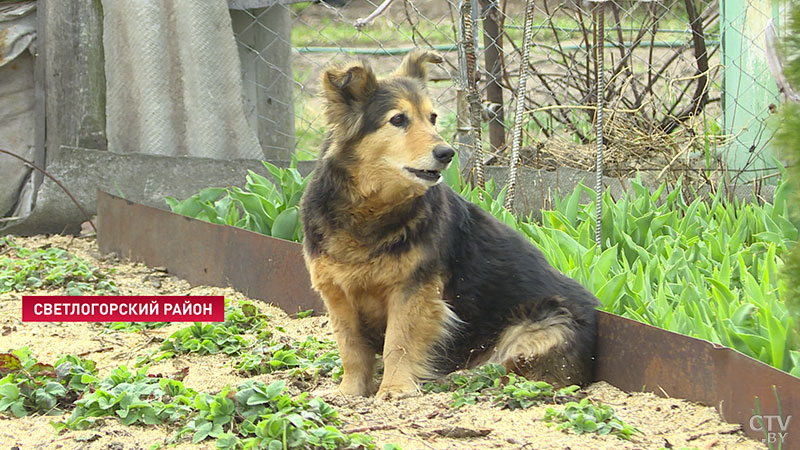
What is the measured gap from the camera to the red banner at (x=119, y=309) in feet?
15.8

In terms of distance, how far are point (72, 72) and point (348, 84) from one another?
3984 millimetres

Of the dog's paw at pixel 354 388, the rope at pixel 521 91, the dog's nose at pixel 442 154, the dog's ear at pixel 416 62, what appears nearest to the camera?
the dog's nose at pixel 442 154

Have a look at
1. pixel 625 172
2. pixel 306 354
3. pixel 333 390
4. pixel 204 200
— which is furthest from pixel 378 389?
pixel 625 172

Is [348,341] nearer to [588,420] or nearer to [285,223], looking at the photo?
[588,420]

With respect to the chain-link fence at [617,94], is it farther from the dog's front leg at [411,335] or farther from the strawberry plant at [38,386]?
the strawberry plant at [38,386]

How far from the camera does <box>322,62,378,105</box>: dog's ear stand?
3703 mm

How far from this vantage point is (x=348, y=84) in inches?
146

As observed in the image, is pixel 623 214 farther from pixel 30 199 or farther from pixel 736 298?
pixel 30 199

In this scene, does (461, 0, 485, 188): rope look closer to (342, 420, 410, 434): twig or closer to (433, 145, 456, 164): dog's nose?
(433, 145, 456, 164): dog's nose

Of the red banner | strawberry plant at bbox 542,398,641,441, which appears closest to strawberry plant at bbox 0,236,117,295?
the red banner

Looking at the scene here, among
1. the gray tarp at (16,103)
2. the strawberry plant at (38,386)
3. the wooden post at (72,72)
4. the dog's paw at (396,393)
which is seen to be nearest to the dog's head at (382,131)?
the dog's paw at (396,393)
